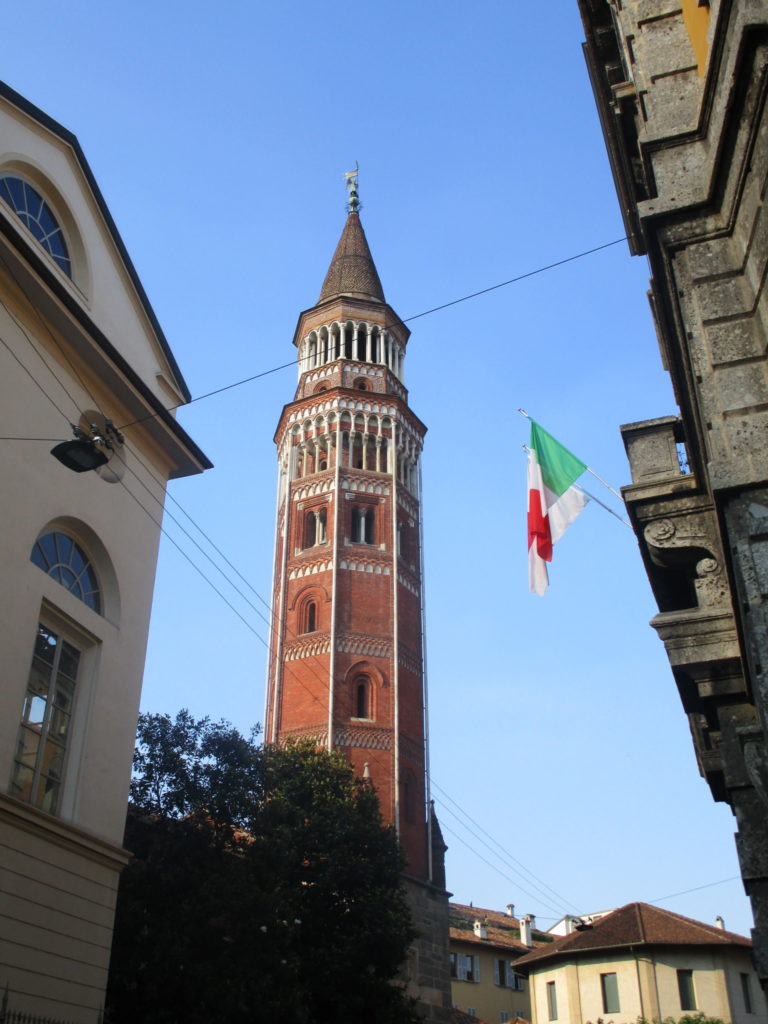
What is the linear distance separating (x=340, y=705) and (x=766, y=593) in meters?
33.4

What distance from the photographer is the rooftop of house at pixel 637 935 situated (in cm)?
3284

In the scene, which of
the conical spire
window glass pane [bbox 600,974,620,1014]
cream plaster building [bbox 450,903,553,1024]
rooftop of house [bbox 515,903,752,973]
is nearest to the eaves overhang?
rooftop of house [bbox 515,903,752,973]

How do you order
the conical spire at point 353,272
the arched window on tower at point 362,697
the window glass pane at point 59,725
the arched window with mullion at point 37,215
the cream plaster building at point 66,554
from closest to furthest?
the cream plaster building at point 66,554 → the window glass pane at point 59,725 → the arched window with mullion at point 37,215 → the arched window on tower at point 362,697 → the conical spire at point 353,272

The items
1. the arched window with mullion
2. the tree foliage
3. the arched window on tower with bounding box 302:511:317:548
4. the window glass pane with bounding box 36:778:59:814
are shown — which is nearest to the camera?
the window glass pane with bounding box 36:778:59:814

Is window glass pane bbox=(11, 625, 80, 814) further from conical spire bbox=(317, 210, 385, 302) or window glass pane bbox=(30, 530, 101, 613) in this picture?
conical spire bbox=(317, 210, 385, 302)

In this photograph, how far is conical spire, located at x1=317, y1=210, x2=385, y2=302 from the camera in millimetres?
50031

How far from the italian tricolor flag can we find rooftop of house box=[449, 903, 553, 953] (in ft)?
125

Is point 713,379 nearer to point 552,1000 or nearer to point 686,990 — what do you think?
point 686,990

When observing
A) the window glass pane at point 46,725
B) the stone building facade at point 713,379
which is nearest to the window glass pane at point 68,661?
the window glass pane at point 46,725

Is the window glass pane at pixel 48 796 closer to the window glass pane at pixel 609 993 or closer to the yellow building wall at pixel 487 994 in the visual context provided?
the window glass pane at pixel 609 993

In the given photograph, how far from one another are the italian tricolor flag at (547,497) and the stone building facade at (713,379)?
2159 millimetres

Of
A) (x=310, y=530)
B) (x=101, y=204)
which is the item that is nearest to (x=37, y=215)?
(x=101, y=204)

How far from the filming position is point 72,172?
1616cm

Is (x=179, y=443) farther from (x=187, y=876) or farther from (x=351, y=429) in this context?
(x=351, y=429)
